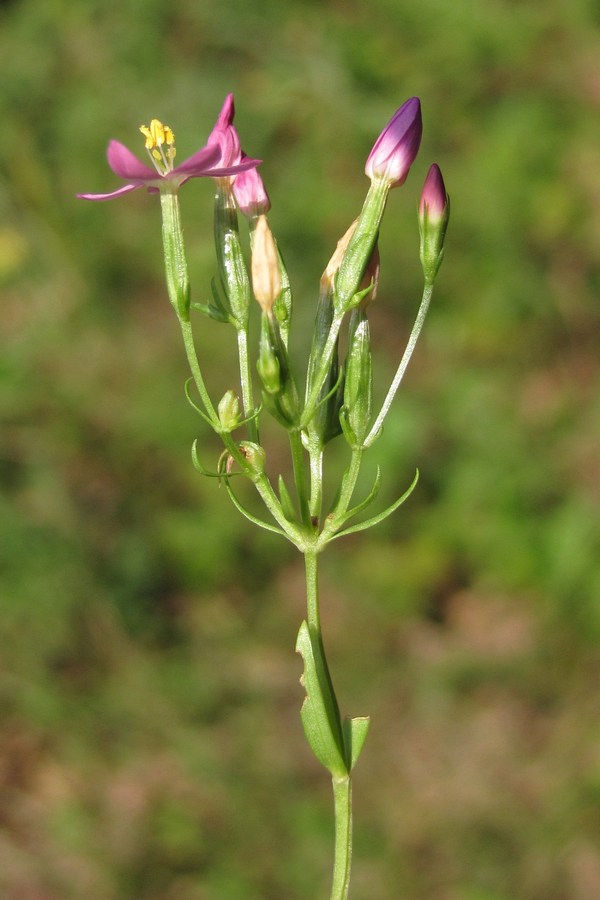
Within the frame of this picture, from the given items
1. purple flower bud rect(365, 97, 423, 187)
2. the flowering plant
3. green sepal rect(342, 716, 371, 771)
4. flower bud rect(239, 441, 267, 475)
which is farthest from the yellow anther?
green sepal rect(342, 716, 371, 771)

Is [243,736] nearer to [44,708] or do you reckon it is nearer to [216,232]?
[44,708]

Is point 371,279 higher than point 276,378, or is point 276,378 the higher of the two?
point 371,279

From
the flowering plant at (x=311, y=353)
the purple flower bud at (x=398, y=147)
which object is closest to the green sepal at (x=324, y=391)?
the flowering plant at (x=311, y=353)

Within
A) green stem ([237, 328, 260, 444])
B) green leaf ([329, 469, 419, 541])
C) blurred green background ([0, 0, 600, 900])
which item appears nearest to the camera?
green leaf ([329, 469, 419, 541])

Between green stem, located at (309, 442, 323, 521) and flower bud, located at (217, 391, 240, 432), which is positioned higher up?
flower bud, located at (217, 391, 240, 432)

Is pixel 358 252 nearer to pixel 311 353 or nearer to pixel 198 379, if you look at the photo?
pixel 311 353

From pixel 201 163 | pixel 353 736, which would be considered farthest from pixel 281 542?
pixel 201 163

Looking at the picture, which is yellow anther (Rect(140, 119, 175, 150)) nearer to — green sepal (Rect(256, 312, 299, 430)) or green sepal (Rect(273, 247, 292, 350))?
green sepal (Rect(273, 247, 292, 350))
